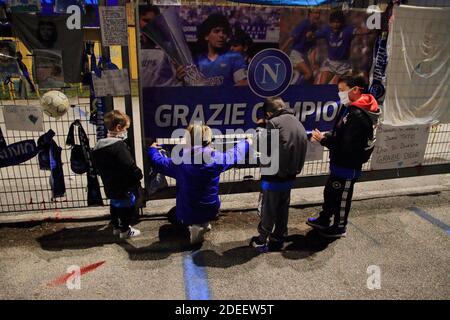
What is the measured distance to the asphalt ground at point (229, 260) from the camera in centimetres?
347

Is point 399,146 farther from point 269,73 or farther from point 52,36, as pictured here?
point 52,36

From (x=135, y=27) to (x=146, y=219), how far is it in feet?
7.72

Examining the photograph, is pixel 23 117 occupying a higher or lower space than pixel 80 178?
higher

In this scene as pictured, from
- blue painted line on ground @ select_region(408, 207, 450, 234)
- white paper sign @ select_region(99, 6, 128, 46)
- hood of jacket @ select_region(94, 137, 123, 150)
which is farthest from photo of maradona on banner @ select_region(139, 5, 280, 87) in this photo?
blue painted line on ground @ select_region(408, 207, 450, 234)

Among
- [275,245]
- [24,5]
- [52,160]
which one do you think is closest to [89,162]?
[52,160]

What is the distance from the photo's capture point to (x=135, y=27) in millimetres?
4078

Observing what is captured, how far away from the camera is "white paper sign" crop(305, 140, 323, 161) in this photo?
17.3 ft

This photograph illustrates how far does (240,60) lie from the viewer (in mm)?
4516

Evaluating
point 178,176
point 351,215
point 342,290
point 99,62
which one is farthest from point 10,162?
point 351,215

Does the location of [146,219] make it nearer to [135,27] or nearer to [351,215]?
[135,27]

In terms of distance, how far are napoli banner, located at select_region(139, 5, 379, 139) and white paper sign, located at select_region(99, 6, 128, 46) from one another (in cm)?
→ 19

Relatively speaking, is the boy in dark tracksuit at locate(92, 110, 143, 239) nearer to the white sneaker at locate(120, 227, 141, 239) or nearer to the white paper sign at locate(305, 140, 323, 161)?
the white sneaker at locate(120, 227, 141, 239)

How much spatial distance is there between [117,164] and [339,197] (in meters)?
2.57
